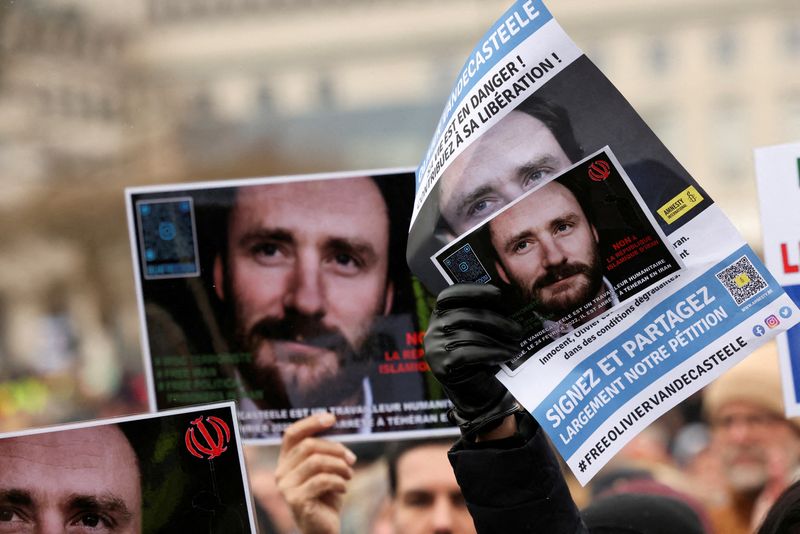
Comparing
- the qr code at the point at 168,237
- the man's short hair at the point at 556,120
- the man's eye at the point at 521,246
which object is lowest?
the man's eye at the point at 521,246

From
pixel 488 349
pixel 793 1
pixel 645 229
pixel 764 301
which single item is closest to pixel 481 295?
pixel 488 349

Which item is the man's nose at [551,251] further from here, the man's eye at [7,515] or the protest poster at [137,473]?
the man's eye at [7,515]

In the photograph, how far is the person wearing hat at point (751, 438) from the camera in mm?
1464

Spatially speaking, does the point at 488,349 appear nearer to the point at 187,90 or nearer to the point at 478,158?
the point at 478,158

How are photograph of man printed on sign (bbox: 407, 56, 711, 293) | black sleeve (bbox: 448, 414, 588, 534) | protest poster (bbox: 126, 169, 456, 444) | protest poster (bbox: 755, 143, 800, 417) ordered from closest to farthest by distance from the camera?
photograph of man printed on sign (bbox: 407, 56, 711, 293) → black sleeve (bbox: 448, 414, 588, 534) → protest poster (bbox: 755, 143, 800, 417) → protest poster (bbox: 126, 169, 456, 444)

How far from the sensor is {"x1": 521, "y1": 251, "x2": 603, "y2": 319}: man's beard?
1.11 metres

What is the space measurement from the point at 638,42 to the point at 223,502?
3.04ft

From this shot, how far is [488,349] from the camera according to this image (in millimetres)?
1150

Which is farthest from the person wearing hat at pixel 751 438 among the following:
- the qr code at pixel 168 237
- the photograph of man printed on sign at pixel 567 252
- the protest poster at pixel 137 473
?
the qr code at pixel 168 237

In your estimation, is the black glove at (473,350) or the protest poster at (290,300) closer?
the black glove at (473,350)

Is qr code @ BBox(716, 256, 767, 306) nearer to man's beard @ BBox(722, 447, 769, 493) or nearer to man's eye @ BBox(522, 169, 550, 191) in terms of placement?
man's eye @ BBox(522, 169, 550, 191)

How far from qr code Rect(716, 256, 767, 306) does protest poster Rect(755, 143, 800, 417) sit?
34 centimetres

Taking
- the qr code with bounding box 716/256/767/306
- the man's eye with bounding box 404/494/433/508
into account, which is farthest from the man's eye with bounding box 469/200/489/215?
the man's eye with bounding box 404/494/433/508

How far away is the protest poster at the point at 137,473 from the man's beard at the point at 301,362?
1.00 feet
